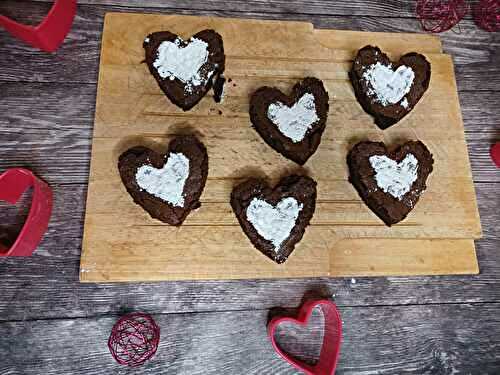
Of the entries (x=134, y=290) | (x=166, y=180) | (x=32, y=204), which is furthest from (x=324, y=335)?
(x=32, y=204)

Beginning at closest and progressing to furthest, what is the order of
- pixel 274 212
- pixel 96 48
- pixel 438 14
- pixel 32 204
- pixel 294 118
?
pixel 32 204 → pixel 274 212 → pixel 294 118 → pixel 96 48 → pixel 438 14

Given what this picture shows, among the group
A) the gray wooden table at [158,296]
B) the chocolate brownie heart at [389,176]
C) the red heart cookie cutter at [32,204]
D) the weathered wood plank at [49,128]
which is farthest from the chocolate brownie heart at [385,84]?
the red heart cookie cutter at [32,204]

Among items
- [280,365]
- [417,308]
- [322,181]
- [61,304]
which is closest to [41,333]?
[61,304]

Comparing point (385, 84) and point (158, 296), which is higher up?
point (385, 84)

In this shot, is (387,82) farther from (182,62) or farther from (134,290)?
(134,290)

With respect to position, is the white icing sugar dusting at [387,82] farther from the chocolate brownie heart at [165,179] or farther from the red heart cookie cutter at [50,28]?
the red heart cookie cutter at [50,28]

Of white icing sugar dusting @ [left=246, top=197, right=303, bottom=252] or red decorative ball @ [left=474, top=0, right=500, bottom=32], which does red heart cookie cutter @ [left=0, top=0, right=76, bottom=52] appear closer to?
white icing sugar dusting @ [left=246, top=197, right=303, bottom=252]

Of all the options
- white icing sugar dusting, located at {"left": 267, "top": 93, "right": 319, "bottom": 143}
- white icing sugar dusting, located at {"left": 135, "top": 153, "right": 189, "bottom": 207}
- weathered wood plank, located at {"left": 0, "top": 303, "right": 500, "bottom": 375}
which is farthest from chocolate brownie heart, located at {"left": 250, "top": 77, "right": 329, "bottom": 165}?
weathered wood plank, located at {"left": 0, "top": 303, "right": 500, "bottom": 375}
